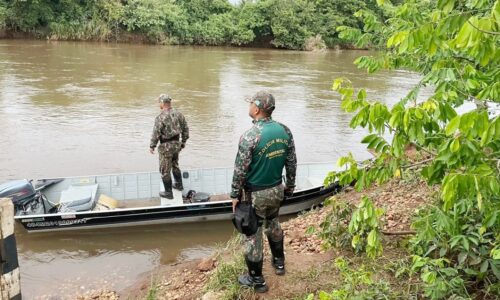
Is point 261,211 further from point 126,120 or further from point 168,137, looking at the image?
point 126,120

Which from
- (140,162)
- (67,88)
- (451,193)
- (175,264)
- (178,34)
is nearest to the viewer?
(451,193)

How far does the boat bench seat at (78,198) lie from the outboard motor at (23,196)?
1.13 feet

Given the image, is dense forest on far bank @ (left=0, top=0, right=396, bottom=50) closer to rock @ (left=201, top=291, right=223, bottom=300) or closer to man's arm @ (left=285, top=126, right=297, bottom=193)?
man's arm @ (left=285, top=126, right=297, bottom=193)

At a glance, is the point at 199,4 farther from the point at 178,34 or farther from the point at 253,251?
the point at 253,251

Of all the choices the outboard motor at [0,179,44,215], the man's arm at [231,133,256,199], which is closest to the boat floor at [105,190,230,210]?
the outboard motor at [0,179,44,215]

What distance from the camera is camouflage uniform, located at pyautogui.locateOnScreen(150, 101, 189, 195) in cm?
725

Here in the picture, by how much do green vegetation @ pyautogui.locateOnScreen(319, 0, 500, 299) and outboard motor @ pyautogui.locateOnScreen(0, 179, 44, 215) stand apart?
540 centimetres

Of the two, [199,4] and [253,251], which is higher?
[199,4]

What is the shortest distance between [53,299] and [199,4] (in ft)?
107

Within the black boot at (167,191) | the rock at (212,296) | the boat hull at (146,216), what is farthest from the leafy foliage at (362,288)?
the black boot at (167,191)

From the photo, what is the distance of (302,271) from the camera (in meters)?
4.43

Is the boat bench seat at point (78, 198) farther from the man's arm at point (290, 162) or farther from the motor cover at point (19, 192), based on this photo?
the man's arm at point (290, 162)

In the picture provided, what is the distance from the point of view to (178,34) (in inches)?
1308

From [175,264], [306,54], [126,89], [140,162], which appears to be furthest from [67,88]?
[306,54]
